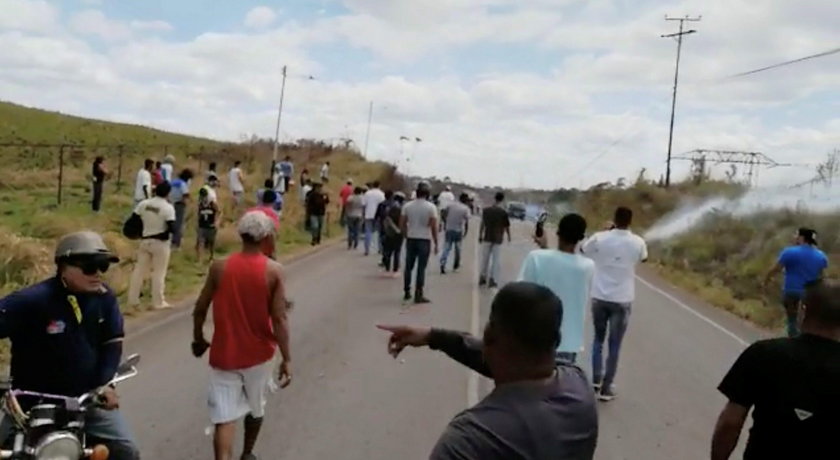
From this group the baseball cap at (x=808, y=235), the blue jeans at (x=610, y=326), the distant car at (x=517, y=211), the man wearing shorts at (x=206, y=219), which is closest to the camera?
the blue jeans at (x=610, y=326)

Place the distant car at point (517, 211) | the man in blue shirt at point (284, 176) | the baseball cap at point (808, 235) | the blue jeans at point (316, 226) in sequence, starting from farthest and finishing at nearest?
the distant car at point (517, 211) < the man in blue shirt at point (284, 176) < the blue jeans at point (316, 226) < the baseball cap at point (808, 235)

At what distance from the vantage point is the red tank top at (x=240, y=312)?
6176mm

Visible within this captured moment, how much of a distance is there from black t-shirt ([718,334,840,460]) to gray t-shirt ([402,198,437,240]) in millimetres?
11362

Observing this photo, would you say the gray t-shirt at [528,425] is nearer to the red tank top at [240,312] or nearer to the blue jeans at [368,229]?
the red tank top at [240,312]

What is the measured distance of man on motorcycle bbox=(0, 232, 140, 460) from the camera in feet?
15.0

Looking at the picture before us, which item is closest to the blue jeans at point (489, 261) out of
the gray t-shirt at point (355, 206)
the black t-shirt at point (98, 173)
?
the gray t-shirt at point (355, 206)

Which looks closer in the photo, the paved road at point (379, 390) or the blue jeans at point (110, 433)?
the blue jeans at point (110, 433)

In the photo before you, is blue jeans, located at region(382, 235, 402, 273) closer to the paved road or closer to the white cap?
the paved road

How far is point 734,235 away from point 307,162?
3247 centimetres

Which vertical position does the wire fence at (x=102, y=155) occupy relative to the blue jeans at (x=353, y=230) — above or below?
above

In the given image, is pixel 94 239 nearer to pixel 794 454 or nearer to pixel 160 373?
pixel 794 454

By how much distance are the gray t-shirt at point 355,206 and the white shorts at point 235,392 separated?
57.8 feet

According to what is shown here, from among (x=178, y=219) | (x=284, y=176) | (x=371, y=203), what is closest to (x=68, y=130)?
(x=284, y=176)

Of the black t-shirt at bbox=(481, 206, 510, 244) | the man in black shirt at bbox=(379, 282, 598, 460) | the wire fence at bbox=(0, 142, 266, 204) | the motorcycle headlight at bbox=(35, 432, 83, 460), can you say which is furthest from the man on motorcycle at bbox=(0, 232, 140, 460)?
the wire fence at bbox=(0, 142, 266, 204)
